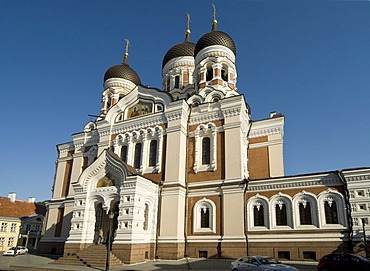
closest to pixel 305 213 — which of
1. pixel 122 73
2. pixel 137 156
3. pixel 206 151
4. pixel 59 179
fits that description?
pixel 206 151

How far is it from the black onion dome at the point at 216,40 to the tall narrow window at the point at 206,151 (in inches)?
364

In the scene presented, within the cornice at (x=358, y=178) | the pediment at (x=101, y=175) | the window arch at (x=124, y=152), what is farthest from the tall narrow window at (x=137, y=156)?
the cornice at (x=358, y=178)

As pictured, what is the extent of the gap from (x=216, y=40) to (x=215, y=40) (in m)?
0.08

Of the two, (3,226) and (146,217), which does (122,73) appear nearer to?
(146,217)

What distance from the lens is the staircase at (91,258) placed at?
1437 cm

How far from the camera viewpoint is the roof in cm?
3603

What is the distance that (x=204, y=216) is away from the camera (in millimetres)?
17672

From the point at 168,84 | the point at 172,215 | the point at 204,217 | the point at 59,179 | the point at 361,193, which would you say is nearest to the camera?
the point at 361,193

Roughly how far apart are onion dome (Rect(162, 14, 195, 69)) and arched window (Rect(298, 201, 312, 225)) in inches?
752

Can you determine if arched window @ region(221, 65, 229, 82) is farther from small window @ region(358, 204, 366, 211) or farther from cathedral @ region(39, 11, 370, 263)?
small window @ region(358, 204, 366, 211)

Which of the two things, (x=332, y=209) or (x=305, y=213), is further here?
(x=305, y=213)

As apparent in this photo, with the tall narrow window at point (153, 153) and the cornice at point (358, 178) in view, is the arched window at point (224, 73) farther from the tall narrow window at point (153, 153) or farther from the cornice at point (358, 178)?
the cornice at point (358, 178)

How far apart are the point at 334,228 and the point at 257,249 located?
401 centimetres

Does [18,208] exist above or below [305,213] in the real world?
above
